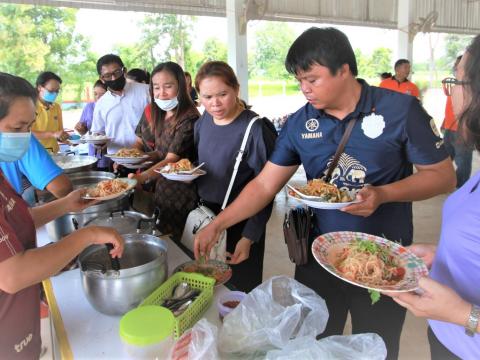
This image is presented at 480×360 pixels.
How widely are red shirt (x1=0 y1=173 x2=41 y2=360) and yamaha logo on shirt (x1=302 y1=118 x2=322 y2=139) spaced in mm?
995

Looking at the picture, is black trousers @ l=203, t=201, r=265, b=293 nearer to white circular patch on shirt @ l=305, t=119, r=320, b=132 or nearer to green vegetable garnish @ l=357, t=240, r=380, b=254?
white circular patch on shirt @ l=305, t=119, r=320, b=132

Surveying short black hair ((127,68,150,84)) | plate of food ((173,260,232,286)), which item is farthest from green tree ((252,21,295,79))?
plate of food ((173,260,232,286))

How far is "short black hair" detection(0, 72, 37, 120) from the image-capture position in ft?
3.65

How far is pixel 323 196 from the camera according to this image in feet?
4.37

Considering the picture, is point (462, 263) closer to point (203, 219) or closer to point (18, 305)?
point (203, 219)

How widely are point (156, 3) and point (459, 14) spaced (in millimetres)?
7359

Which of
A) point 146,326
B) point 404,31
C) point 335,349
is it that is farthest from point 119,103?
point 404,31

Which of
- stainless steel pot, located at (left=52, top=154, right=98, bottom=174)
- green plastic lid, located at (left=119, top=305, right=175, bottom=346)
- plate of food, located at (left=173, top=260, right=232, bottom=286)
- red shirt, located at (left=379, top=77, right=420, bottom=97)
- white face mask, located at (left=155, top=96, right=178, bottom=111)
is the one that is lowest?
plate of food, located at (left=173, top=260, right=232, bottom=286)

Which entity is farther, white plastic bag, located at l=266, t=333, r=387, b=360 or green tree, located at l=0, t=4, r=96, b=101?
green tree, located at l=0, t=4, r=96, b=101

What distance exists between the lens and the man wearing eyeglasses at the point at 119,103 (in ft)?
10.3

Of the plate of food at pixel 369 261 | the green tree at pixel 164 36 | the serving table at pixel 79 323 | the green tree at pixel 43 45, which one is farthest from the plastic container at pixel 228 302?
the green tree at pixel 164 36

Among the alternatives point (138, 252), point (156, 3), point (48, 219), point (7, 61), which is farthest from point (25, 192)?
point (7, 61)

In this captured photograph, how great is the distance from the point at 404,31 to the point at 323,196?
796cm

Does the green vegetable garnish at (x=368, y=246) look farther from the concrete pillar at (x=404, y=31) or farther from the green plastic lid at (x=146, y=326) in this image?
the concrete pillar at (x=404, y=31)
